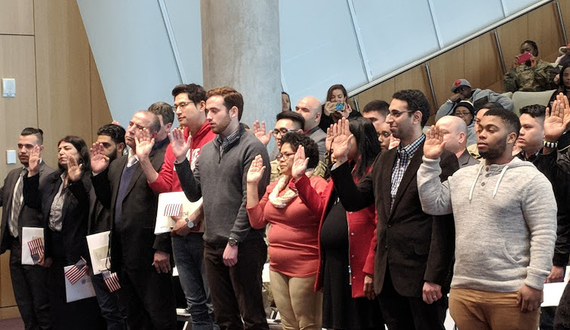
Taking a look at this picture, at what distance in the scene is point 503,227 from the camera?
367cm

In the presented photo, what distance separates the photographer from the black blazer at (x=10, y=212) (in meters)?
6.31

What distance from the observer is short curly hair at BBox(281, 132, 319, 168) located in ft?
15.8

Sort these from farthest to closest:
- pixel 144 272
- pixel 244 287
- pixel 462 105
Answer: pixel 462 105 < pixel 144 272 < pixel 244 287

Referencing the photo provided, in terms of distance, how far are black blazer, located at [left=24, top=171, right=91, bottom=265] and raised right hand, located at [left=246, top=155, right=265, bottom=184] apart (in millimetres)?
1500

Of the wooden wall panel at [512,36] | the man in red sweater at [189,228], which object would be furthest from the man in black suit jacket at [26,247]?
the wooden wall panel at [512,36]

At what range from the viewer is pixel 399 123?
416cm

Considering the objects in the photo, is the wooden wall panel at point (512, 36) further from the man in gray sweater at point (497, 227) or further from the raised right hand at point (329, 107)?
the man in gray sweater at point (497, 227)

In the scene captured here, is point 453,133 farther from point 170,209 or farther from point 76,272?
point 76,272

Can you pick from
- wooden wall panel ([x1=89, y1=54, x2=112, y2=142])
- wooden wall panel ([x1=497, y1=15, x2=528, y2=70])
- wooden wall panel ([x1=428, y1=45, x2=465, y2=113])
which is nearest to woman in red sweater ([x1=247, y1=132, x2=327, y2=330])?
wooden wall panel ([x1=89, y1=54, x2=112, y2=142])

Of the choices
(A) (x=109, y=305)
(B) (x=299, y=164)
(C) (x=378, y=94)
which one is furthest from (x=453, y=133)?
(C) (x=378, y=94)

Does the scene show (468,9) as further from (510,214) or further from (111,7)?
(510,214)

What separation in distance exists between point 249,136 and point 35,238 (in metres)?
2.00

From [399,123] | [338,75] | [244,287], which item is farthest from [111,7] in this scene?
[399,123]

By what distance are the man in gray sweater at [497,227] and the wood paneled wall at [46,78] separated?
16.3ft
